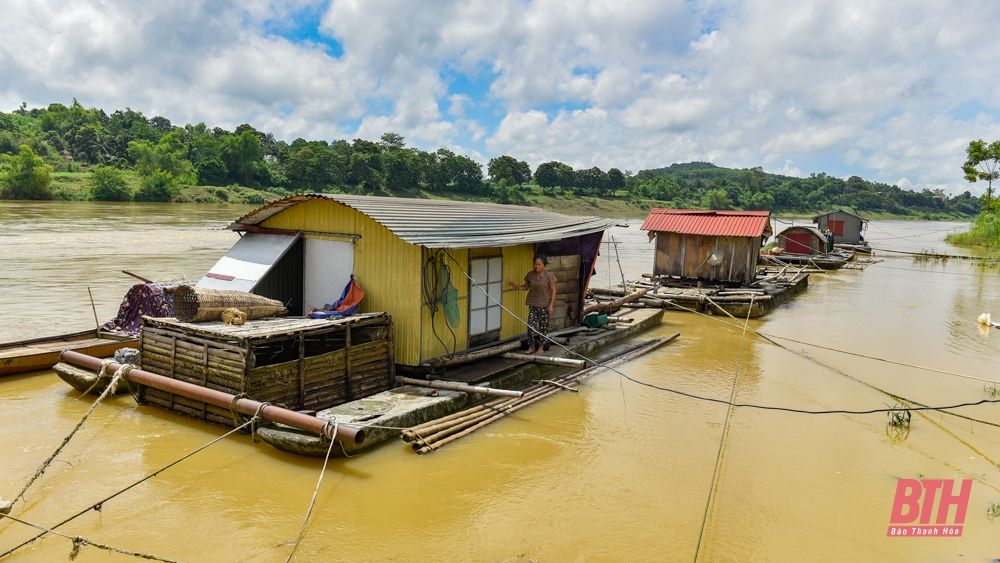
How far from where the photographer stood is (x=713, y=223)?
2075 cm

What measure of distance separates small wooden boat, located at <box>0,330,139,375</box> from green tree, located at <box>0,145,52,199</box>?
4805cm

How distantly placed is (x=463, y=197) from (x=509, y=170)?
1166 centimetres

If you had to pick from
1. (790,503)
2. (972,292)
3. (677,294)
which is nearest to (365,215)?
(790,503)

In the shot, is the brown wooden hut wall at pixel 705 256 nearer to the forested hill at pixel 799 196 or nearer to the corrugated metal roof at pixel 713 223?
the corrugated metal roof at pixel 713 223

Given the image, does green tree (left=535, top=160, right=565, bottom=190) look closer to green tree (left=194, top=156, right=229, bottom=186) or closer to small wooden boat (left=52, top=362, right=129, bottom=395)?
green tree (left=194, top=156, right=229, bottom=186)

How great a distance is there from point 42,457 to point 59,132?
96.7 meters

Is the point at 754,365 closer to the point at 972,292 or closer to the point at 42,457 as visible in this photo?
the point at 42,457

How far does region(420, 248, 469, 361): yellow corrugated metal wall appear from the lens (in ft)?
31.2

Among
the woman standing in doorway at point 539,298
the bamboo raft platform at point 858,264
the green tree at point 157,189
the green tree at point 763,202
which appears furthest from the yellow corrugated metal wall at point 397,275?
the green tree at point 763,202

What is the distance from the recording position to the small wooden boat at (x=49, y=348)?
1023 centimetres

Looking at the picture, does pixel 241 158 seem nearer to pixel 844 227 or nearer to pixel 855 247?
pixel 844 227

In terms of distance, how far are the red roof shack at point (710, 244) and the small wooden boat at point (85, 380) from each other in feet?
53.5

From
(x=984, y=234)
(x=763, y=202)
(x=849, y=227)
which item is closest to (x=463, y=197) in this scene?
(x=849, y=227)

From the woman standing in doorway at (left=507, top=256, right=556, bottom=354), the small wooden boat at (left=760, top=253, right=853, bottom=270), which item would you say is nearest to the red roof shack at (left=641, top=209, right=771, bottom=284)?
the woman standing in doorway at (left=507, top=256, right=556, bottom=354)
